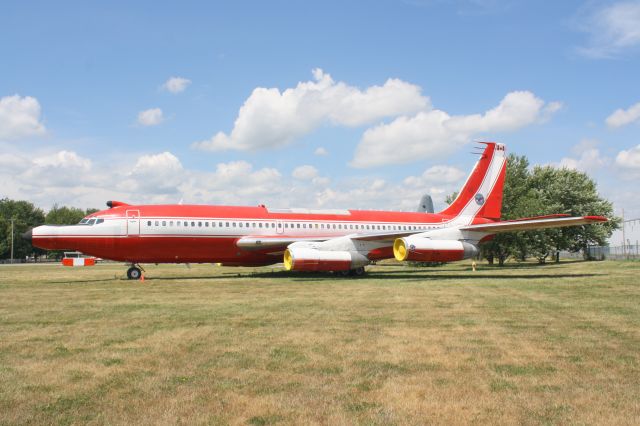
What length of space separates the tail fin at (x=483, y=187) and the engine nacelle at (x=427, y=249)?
7.00 meters

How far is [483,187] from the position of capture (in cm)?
3419

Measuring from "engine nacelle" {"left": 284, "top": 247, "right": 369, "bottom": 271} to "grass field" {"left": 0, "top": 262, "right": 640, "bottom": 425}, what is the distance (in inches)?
438

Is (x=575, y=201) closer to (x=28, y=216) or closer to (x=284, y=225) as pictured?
(x=284, y=225)

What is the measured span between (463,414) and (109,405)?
147 inches

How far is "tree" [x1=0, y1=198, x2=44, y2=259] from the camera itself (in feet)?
327

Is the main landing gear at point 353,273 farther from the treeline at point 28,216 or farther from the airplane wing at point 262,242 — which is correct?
the treeline at point 28,216

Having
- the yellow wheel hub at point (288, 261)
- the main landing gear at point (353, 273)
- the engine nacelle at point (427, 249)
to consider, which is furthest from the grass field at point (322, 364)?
the main landing gear at point (353, 273)

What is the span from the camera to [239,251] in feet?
91.7

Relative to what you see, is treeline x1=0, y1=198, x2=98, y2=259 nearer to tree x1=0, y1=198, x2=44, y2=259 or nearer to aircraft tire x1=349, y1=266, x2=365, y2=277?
tree x1=0, y1=198, x2=44, y2=259

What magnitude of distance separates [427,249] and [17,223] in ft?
328

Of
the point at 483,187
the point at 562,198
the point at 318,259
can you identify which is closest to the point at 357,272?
the point at 318,259

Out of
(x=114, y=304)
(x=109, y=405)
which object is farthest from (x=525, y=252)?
(x=109, y=405)

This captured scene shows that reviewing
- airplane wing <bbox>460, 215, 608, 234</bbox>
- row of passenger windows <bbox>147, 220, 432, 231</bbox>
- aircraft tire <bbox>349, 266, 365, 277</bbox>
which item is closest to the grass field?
airplane wing <bbox>460, 215, 608, 234</bbox>

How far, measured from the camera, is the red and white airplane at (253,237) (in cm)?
2541
